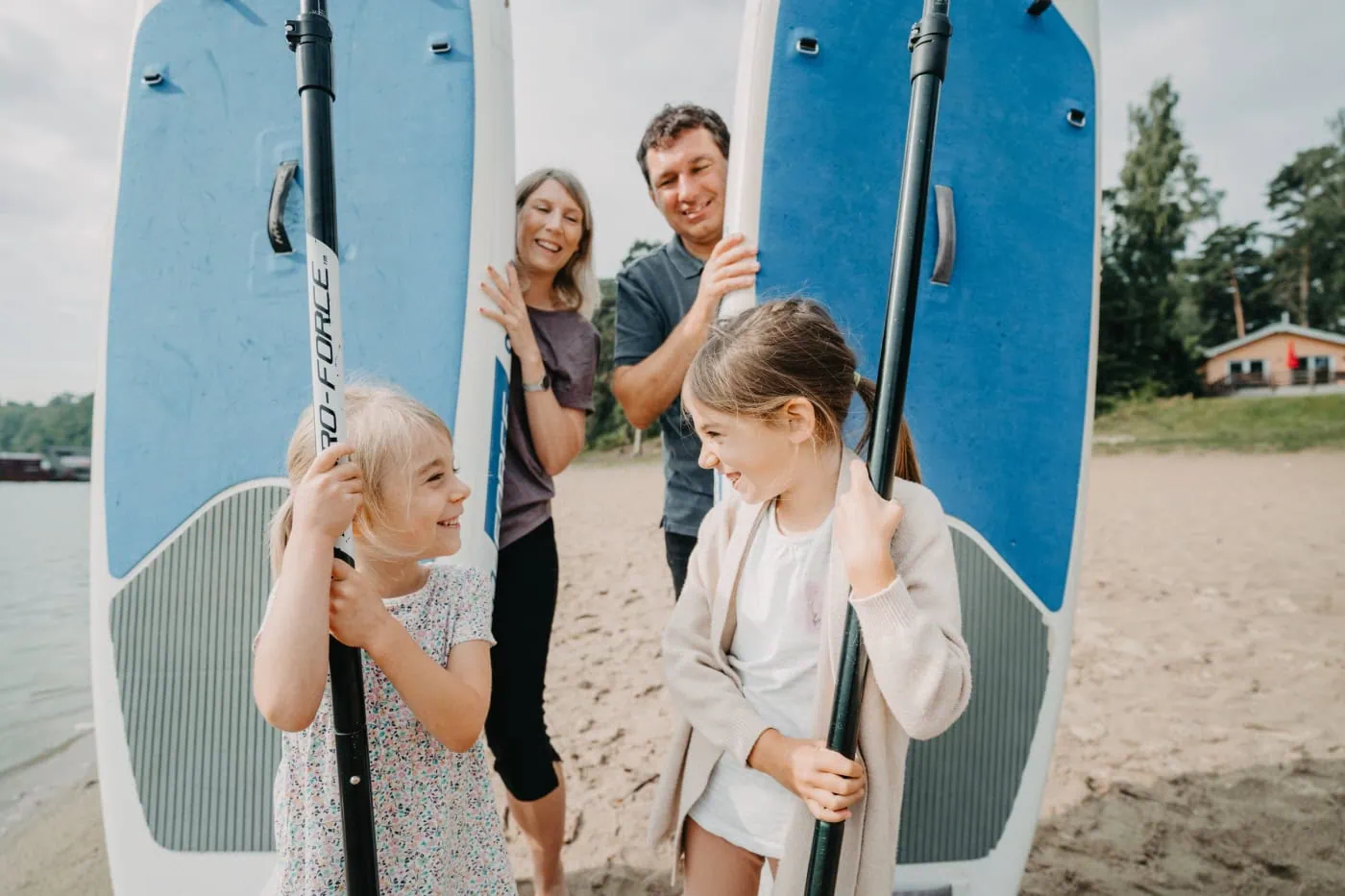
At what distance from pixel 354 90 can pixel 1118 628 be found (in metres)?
5.00

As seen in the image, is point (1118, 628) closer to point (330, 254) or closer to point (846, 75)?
point (846, 75)

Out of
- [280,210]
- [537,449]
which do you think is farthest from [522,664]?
[280,210]

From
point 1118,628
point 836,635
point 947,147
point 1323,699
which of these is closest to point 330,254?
point 836,635

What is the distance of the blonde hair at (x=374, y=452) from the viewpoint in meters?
1.12

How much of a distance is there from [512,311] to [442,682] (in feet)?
3.78

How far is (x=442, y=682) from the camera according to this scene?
108 centimetres

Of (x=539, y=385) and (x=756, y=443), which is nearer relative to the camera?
(x=756, y=443)

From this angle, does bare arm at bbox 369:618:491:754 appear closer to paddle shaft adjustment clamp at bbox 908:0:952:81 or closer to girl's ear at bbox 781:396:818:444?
girl's ear at bbox 781:396:818:444

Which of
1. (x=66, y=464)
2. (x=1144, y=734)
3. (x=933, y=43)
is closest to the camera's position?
(x=933, y=43)

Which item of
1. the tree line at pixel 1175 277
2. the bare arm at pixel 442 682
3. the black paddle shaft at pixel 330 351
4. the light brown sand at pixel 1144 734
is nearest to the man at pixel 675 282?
the bare arm at pixel 442 682

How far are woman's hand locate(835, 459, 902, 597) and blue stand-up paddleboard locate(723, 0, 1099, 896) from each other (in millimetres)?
1037

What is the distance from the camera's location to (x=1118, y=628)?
16.9ft

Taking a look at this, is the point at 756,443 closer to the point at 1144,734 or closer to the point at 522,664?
the point at 522,664

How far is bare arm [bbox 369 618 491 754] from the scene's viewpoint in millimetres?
1020
